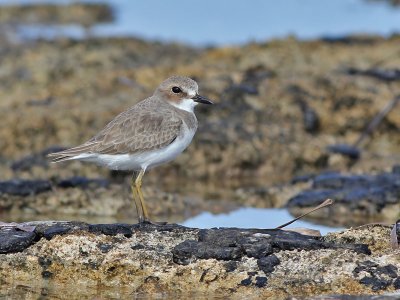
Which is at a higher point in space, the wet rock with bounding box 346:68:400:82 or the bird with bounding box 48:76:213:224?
the wet rock with bounding box 346:68:400:82

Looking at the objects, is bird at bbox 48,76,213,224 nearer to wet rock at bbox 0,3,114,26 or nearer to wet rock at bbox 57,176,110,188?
wet rock at bbox 57,176,110,188

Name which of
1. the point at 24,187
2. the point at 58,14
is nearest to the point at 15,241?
the point at 24,187

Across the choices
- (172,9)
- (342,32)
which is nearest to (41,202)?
(342,32)

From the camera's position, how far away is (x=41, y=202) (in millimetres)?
8836

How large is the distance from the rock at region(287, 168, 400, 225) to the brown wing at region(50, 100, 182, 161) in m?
1.87

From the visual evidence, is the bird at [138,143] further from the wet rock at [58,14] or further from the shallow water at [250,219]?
the wet rock at [58,14]

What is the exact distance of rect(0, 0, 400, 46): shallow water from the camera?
17.2m

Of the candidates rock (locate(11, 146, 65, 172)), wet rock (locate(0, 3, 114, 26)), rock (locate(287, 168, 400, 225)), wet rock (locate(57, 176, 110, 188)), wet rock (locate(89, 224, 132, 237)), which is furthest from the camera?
wet rock (locate(0, 3, 114, 26))

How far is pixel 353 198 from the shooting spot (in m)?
8.91

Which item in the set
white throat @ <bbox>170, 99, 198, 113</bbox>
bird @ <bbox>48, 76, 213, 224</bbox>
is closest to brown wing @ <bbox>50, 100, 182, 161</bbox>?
bird @ <bbox>48, 76, 213, 224</bbox>

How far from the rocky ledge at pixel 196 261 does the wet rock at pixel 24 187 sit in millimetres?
2590

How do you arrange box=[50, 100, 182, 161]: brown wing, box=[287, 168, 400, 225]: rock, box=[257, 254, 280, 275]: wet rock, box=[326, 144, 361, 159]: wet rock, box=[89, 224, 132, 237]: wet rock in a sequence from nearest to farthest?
1. box=[257, 254, 280, 275]: wet rock
2. box=[89, 224, 132, 237]: wet rock
3. box=[50, 100, 182, 161]: brown wing
4. box=[287, 168, 400, 225]: rock
5. box=[326, 144, 361, 159]: wet rock

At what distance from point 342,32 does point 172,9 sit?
4.04 m

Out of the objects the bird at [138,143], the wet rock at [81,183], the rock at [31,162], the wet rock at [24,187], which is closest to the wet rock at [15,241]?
the bird at [138,143]
